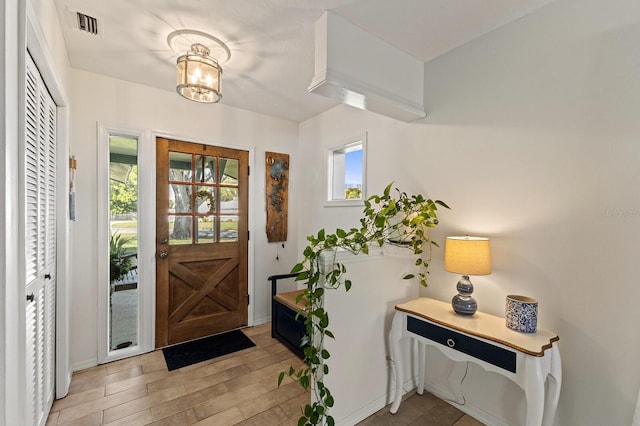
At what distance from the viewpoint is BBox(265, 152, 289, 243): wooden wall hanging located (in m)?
3.38

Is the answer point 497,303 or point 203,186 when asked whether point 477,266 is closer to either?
point 497,303

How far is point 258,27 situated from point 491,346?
2342 mm

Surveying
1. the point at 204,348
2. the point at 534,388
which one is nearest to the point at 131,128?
the point at 204,348

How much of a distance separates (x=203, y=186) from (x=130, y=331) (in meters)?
1.75

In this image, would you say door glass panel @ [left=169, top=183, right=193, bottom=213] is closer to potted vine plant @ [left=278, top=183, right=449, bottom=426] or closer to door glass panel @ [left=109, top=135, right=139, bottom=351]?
door glass panel @ [left=109, top=135, right=139, bottom=351]

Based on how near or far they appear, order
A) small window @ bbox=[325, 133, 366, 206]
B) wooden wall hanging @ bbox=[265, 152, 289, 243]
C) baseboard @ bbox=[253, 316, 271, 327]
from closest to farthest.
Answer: small window @ bbox=[325, 133, 366, 206] < baseboard @ bbox=[253, 316, 271, 327] < wooden wall hanging @ bbox=[265, 152, 289, 243]

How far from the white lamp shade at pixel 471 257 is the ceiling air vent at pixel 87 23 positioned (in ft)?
8.82

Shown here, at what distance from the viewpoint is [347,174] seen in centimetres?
311

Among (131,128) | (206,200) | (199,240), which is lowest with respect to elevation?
(199,240)

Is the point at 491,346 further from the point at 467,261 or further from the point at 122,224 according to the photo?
the point at 122,224

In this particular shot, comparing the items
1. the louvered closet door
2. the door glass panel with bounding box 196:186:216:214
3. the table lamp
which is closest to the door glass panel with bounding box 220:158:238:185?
the door glass panel with bounding box 196:186:216:214

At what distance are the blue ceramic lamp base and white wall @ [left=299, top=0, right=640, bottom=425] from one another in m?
0.20

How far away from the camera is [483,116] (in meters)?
1.87

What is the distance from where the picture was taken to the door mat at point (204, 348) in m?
2.48
